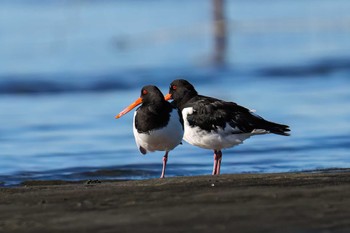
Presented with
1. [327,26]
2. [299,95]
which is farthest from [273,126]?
[327,26]

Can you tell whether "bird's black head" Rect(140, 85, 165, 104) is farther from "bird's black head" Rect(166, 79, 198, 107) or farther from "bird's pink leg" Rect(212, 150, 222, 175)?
"bird's pink leg" Rect(212, 150, 222, 175)

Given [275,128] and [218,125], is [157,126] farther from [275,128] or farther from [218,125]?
[275,128]

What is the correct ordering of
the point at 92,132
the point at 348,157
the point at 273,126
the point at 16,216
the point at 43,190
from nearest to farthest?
the point at 16,216 < the point at 43,190 < the point at 273,126 < the point at 348,157 < the point at 92,132

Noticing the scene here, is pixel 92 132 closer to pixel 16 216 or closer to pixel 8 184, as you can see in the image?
pixel 8 184

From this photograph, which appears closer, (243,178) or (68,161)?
(243,178)

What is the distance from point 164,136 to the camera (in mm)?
9484

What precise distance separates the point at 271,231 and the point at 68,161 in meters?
5.78

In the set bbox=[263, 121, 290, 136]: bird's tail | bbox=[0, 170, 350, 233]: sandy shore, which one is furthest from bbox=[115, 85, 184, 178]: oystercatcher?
bbox=[0, 170, 350, 233]: sandy shore

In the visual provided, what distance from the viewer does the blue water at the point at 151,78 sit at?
11.5 metres

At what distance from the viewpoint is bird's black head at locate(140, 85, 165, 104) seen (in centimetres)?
977

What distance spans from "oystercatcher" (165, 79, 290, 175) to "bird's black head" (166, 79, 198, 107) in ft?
1.05

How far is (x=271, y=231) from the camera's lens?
6.05 meters

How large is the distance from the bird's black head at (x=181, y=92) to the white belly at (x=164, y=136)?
0.72 metres

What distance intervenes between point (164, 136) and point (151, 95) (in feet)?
1.83
